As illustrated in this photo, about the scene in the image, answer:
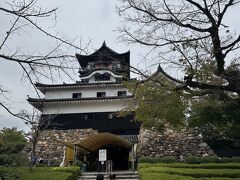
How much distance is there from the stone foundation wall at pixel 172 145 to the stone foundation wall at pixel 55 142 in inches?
229

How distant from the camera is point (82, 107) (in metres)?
33.1

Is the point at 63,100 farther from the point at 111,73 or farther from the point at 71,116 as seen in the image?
the point at 111,73

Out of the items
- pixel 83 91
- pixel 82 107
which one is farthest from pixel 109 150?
pixel 83 91

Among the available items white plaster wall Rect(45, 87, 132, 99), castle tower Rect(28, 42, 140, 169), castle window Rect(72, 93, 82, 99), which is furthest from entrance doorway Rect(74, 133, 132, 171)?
castle window Rect(72, 93, 82, 99)

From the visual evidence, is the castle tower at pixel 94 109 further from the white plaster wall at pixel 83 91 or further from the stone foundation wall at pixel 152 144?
the stone foundation wall at pixel 152 144

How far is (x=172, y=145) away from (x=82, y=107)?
1050 cm

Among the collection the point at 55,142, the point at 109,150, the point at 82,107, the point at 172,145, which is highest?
the point at 82,107

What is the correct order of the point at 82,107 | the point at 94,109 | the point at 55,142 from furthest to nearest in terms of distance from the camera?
1. the point at 82,107
2. the point at 94,109
3. the point at 55,142

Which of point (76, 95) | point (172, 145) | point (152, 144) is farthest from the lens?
point (76, 95)

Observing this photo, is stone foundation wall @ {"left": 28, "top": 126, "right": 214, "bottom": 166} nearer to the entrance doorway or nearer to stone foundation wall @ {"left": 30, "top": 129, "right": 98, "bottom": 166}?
stone foundation wall @ {"left": 30, "top": 129, "right": 98, "bottom": 166}

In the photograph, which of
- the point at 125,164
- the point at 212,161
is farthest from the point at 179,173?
the point at 125,164

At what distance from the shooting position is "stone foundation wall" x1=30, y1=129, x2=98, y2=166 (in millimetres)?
28531

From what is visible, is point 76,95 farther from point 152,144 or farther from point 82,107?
point 152,144

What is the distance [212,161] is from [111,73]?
1689cm
